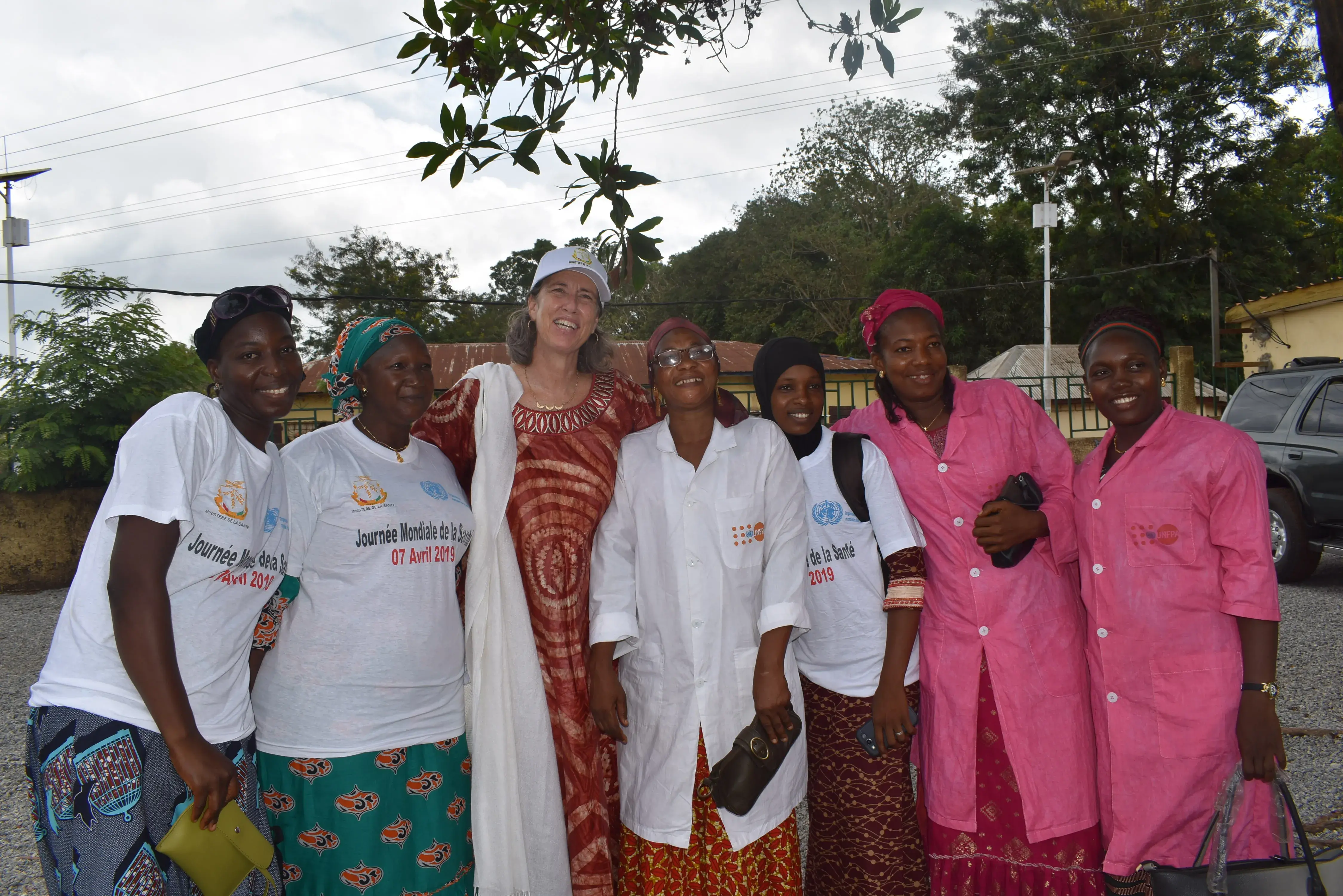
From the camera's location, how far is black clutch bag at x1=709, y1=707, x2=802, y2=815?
2.39 meters

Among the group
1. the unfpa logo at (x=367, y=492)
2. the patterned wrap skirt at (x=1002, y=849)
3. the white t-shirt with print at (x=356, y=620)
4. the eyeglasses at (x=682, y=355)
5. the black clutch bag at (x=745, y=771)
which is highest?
the eyeglasses at (x=682, y=355)

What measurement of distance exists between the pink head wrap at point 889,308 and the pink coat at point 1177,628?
74 centimetres

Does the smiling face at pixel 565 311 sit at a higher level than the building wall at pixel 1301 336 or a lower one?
lower

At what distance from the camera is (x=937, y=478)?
2756 millimetres

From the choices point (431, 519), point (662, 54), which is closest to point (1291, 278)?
point (662, 54)

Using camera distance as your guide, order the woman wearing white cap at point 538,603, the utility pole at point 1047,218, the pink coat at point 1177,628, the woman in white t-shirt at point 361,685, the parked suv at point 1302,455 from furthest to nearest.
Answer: the utility pole at point 1047,218
the parked suv at point 1302,455
the woman wearing white cap at point 538,603
the pink coat at point 1177,628
the woman in white t-shirt at point 361,685

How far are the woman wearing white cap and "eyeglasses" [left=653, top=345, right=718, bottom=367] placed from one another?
0.46 m

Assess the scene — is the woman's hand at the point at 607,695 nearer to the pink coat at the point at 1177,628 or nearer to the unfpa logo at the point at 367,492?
the unfpa logo at the point at 367,492

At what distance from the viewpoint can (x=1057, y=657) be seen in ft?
8.63

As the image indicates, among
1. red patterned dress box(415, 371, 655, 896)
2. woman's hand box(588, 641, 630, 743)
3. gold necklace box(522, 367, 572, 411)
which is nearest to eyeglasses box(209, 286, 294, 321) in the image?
red patterned dress box(415, 371, 655, 896)

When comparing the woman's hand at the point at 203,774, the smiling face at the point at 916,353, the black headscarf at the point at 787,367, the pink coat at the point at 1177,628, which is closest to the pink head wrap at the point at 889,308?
the smiling face at the point at 916,353

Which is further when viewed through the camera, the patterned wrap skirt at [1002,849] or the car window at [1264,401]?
the car window at [1264,401]

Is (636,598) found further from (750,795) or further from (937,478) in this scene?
(937,478)

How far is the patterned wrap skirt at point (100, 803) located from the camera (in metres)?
1.85
